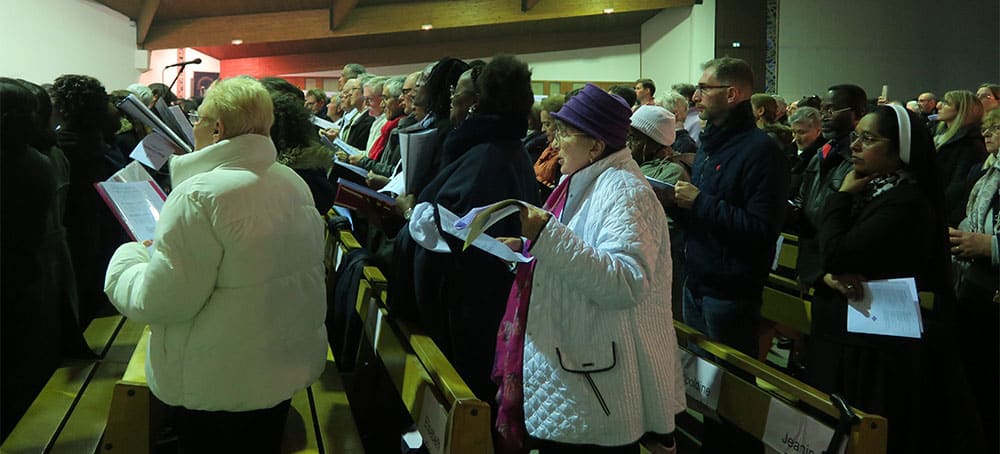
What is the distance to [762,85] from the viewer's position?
38.4 feet

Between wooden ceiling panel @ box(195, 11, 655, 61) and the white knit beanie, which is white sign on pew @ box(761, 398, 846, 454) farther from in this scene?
wooden ceiling panel @ box(195, 11, 655, 61)

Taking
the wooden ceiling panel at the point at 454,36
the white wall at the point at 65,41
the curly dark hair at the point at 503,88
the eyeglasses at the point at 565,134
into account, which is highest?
the wooden ceiling panel at the point at 454,36

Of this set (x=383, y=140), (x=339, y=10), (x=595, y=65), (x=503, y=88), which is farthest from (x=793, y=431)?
(x=595, y=65)

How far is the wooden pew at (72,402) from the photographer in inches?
108

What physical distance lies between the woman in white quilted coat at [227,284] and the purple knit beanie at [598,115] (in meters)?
0.81

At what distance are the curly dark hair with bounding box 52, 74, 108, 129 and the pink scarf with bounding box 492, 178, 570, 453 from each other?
2.94 m

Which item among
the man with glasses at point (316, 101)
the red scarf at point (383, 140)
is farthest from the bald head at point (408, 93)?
the man with glasses at point (316, 101)

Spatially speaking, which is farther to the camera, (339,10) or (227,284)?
(339,10)

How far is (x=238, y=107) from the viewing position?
2.20m

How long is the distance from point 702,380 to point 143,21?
35.4ft

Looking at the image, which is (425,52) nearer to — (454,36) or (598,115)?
(454,36)

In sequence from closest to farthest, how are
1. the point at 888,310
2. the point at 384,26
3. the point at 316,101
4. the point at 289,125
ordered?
the point at 888,310
the point at 289,125
the point at 316,101
the point at 384,26

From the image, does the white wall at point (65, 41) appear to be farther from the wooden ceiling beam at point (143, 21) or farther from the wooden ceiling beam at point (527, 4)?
the wooden ceiling beam at point (527, 4)

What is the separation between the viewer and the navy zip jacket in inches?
114
